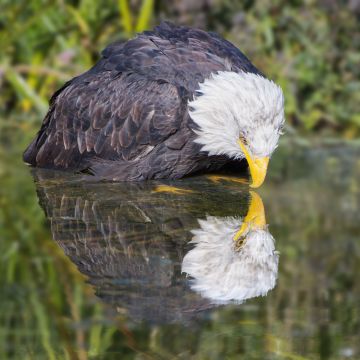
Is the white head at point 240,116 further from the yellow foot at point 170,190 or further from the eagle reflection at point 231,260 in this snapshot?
the eagle reflection at point 231,260

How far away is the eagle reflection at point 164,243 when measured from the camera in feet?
10.7

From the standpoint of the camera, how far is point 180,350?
3.04m

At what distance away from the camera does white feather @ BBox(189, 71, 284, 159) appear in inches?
203

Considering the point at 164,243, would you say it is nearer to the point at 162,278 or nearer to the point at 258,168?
the point at 162,278

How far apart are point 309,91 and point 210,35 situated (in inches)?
180

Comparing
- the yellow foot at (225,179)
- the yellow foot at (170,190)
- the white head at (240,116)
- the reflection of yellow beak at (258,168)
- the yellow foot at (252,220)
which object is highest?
the white head at (240,116)

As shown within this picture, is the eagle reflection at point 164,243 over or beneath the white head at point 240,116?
beneath

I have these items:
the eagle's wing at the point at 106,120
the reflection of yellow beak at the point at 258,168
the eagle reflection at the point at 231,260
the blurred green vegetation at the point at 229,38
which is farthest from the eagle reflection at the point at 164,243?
the blurred green vegetation at the point at 229,38

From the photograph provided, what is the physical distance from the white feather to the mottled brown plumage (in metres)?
0.11

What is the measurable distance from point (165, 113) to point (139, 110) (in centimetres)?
25

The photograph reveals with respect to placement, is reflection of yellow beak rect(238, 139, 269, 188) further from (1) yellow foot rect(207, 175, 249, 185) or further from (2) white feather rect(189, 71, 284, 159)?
(1) yellow foot rect(207, 175, 249, 185)

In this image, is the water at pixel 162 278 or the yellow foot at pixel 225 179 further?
the yellow foot at pixel 225 179

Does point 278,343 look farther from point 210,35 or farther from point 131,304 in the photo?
point 210,35

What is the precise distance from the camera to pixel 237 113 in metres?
5.36
